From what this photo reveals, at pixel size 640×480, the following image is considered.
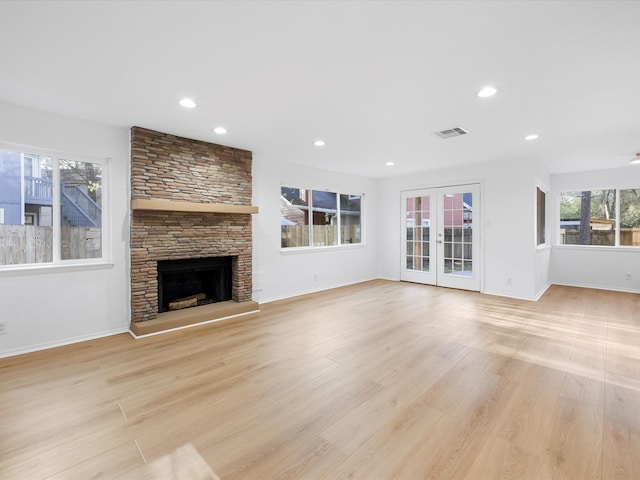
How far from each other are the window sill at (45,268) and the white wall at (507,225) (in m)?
6.19

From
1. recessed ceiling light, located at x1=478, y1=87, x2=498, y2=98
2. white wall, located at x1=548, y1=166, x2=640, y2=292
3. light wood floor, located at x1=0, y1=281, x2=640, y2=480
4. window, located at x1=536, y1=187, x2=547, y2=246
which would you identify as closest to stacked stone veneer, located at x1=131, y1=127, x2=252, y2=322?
light wood floor, located at x1=0, y1=281, x2=640, y2=480

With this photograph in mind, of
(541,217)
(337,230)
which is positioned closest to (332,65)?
(337,230)

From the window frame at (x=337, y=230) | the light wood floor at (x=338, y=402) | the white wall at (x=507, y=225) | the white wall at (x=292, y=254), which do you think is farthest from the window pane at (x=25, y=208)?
the white wall at (x=507, y=225)

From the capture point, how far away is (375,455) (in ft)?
5.67

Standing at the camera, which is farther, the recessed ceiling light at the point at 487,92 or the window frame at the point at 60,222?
the window frame at the point at 60,222

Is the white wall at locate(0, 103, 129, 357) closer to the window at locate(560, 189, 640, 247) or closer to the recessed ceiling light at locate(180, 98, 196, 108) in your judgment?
the recessed ceiling light at locate(180, 98, 196, 108)

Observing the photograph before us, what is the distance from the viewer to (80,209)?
3.60 m

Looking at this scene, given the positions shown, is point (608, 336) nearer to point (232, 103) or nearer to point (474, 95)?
point (474, 95)

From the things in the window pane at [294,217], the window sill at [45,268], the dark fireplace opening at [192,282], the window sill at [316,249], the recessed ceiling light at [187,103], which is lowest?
the dark fireplace opening at [192,282]

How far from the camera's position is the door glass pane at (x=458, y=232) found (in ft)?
20.0

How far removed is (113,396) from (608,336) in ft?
17.3

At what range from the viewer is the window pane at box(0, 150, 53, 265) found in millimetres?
3152

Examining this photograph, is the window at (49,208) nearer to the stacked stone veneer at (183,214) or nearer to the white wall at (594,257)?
the stacked stone veneer at (183,214)

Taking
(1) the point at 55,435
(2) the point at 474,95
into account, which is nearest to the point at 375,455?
(1) the point at 55,435
